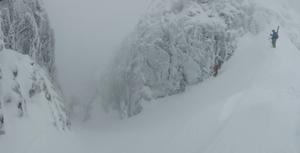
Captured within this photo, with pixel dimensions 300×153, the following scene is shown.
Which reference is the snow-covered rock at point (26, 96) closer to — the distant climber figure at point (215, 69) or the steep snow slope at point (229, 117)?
the steep snow slope at point (229, 117)

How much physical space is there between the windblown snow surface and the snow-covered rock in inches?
25.8

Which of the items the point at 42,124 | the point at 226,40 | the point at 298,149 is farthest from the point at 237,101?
the point at 42,124

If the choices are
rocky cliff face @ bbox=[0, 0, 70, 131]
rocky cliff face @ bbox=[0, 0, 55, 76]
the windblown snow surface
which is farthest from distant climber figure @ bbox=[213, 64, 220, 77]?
rocky cliff face @ bbox=[0, 0, 55, 76]

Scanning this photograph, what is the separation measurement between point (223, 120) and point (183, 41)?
8832 mm

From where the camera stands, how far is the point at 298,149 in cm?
1560

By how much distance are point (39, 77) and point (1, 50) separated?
2840 millimetres

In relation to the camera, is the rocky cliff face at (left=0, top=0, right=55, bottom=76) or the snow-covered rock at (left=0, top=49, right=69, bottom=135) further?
the rocky cliff face at (left=0, top=0, right=55, bottom=76)

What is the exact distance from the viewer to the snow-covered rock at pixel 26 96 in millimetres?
20938

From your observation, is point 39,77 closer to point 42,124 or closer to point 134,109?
point 42,124

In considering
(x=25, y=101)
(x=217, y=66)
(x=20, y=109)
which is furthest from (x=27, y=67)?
(x=217, y=66)

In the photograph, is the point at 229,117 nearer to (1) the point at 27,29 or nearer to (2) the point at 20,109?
(2) the point at 20,109

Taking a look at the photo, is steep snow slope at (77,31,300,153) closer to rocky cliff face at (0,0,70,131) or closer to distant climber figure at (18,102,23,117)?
rocky cliff face at (0,0,70,131)

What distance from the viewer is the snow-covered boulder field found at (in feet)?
86.1

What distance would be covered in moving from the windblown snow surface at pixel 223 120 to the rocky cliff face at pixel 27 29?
4851 millimetres
